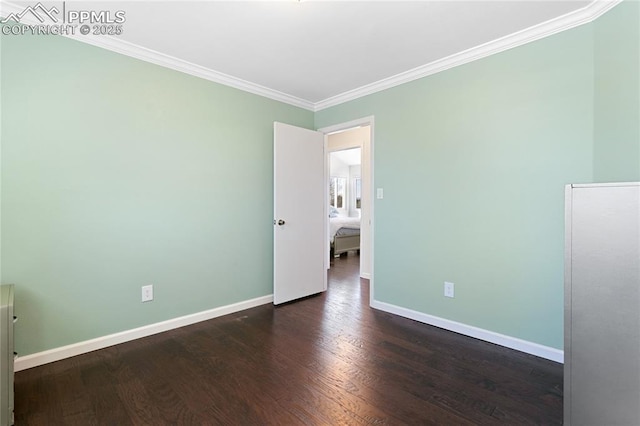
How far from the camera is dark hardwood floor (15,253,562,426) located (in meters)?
1.60

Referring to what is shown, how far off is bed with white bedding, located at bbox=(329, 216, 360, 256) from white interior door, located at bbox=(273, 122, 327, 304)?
2.29 m

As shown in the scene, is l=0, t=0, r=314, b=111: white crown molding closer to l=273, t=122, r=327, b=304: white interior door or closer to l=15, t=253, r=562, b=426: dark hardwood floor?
l=273, t=122, r=327, b=304: white interior door

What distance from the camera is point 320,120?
383 cm

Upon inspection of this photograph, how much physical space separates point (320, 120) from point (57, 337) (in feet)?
10.6

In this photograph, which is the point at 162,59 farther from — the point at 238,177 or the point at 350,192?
the point at 350,192

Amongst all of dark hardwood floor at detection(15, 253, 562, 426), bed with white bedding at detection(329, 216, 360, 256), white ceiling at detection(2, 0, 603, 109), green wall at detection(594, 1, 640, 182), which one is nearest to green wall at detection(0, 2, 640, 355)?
green wall at detection(594, 1, 640, 182)

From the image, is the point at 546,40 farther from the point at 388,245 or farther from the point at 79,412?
the point at 79,412

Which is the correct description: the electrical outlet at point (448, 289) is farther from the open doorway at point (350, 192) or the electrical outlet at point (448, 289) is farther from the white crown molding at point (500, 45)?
the white crown molding at point (500, 45)

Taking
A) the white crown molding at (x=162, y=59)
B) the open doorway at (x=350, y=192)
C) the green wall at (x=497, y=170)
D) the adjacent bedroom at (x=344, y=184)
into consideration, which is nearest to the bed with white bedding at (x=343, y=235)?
the open doorway at (x=350, y=192)

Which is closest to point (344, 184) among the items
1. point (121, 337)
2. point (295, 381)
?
point (121, 337)

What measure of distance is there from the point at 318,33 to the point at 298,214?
73.4 inches

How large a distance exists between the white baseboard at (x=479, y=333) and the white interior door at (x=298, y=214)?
0.86 m

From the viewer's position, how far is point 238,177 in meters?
3.15

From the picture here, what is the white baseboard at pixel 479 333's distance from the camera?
2150 millimetres
